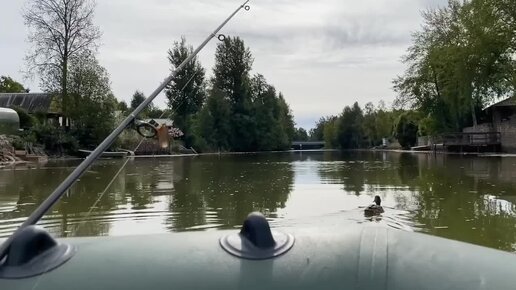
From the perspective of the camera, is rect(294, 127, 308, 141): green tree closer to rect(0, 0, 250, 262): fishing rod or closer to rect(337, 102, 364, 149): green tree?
rect(337, 102, 364, 149): green tree

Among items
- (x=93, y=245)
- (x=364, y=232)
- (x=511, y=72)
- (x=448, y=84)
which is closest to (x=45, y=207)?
(x=93, y=245)

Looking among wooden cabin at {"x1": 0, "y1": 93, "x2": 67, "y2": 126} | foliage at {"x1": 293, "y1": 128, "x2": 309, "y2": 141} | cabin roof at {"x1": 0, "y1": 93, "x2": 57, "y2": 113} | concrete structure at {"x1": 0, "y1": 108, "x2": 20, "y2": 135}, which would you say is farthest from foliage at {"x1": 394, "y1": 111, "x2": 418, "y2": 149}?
foliage at {"x1": 293, "y1": 128, "x2": 309, "y2": 141}

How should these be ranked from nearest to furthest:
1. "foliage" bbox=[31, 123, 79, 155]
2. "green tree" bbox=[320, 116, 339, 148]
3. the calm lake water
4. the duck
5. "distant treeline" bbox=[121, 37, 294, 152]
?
the calm lake water, the duck, "foliage" bbox=[31, 123, 79, 155], "distant treeline" bbox=[121, 37, 294, 152], "green tree" bbox=[320, 116, 339, 148]

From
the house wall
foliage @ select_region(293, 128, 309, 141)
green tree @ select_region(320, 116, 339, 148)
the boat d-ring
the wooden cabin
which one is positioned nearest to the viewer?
the boat d-ring

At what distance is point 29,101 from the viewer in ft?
189

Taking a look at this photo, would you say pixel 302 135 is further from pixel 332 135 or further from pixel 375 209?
pixel 375 209

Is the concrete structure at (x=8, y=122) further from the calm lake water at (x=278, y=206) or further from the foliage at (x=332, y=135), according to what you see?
the foliage at (x=332, y=135)

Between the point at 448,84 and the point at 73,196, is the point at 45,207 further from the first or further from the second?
the point at 448,84

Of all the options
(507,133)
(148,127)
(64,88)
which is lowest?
(148,127)

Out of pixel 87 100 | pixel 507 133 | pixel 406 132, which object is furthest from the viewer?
pixel 406 132

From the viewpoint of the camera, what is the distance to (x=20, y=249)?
160cm

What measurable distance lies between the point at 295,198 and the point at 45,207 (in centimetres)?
947

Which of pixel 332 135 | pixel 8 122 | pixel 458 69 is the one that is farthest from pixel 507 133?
pixel 332 135

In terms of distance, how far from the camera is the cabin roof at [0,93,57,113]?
54562mm
